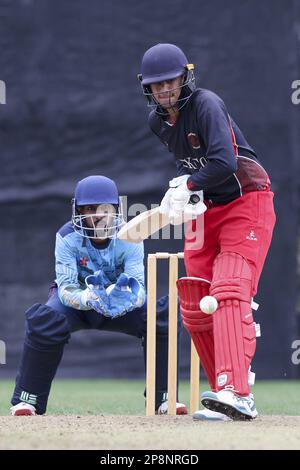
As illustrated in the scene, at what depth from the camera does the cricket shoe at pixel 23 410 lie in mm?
4570

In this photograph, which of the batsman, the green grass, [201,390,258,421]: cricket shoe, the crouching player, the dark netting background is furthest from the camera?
the dark netting background

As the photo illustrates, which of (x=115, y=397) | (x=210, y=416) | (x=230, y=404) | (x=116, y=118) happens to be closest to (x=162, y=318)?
(x=210, y=416)

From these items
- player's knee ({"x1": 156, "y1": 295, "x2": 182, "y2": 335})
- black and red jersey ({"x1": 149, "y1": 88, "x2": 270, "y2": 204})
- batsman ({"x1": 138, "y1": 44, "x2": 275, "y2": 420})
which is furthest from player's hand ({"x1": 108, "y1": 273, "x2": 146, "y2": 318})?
black and red jersey ({"x1": 149, "y1": 88, "x2": 270, "y2": 204})

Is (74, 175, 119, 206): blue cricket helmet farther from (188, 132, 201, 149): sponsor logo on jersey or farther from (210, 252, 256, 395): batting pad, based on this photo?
(210, 252, 256, 395): batting pad

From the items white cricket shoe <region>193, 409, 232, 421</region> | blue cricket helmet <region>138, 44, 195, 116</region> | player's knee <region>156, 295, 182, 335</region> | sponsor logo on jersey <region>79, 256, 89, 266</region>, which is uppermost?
blue cricket helmet <region>138, 44, 195, 116</region>

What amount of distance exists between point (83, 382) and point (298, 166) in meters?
2.30

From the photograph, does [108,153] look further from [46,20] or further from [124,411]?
[124,411]

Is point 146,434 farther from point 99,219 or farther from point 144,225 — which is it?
point 99,219

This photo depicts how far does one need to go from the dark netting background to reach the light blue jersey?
2.78 m

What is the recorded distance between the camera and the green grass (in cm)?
527

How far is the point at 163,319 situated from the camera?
15.4ft

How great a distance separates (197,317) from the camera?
4.11 meters
